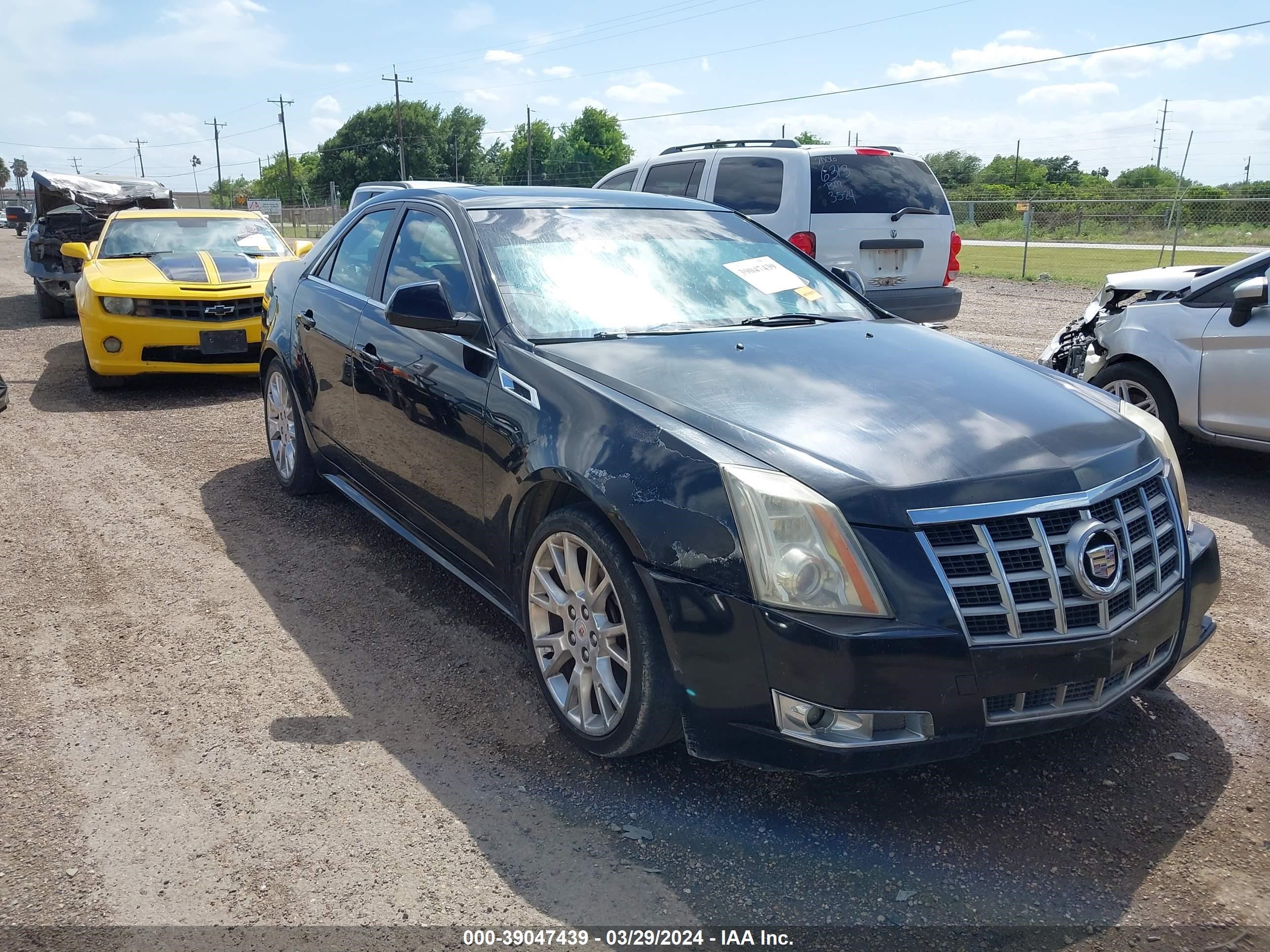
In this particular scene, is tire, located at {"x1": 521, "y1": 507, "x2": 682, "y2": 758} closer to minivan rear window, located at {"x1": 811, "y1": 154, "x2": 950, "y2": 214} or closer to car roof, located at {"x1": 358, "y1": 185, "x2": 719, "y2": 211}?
car roof, located at {"x1": 358, "y1": 185, "x2": 719, "y2": 211}

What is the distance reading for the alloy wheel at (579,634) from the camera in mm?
2938

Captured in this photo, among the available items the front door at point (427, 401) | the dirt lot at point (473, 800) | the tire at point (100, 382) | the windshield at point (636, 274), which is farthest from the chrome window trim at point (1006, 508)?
the tire at point (100, 382)

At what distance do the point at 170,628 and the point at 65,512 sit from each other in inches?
80.6

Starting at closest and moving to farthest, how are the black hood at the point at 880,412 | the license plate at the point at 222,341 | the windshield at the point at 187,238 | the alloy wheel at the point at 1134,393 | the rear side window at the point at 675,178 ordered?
the black hood at the point at 880,412 → the alloy wheel at the point at 1134,393 → the license plate at the point at 222,341 → the windshield at the point at 187,238 → the rear side window at the point at 675,178

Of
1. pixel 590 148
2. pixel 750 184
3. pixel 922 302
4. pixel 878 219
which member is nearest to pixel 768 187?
pixel 750 184

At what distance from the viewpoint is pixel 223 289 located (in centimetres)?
884

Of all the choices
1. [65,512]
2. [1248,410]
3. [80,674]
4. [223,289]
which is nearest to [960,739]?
[80,674]

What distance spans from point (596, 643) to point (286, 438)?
345cm

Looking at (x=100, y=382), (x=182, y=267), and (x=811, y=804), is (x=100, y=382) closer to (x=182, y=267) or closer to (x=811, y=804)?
(x=182, y=267)

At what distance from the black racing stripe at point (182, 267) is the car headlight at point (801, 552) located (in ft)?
25.4

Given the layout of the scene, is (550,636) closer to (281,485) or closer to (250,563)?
(250,563)

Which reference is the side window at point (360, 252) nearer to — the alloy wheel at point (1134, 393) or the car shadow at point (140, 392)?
the car shadow at point (140, 392)

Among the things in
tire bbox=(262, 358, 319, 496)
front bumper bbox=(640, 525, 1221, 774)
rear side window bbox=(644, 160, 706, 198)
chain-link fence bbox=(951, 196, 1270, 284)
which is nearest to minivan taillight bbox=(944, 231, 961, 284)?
rear side window bbox=(644, 160, 706, 198)

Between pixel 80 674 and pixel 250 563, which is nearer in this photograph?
pixel 80 674
